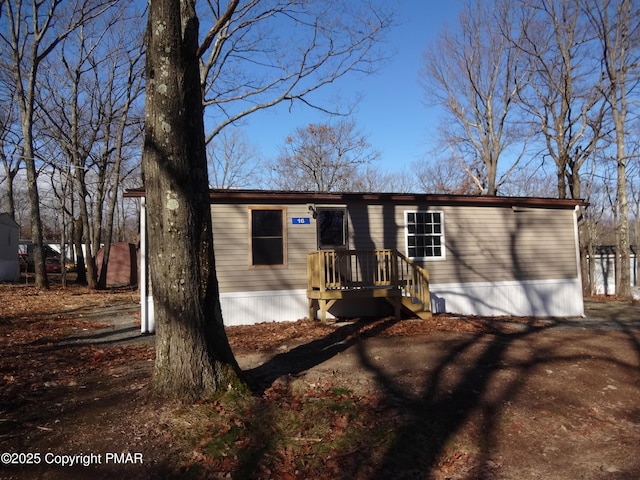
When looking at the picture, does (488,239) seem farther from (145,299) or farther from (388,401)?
(388,401)

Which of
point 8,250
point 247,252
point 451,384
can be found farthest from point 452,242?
point 8,250

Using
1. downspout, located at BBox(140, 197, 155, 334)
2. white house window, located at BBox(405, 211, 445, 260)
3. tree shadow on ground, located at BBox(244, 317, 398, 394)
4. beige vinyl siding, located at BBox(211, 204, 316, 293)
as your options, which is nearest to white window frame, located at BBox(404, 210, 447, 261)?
white house window, located at BBox(405, 211, 445, 260)

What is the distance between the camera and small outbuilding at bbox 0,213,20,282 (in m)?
25.7

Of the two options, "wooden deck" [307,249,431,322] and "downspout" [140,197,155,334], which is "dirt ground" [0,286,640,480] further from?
"wooden deck" [307,249,431,322]

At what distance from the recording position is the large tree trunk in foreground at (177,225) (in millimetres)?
4523

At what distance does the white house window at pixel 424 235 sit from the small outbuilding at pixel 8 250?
22434 millimetres

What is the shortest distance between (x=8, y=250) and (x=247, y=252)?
2256 centimetres

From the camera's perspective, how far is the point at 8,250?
26.9m

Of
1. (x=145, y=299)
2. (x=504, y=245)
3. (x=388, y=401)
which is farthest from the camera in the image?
(x=504, y=245)

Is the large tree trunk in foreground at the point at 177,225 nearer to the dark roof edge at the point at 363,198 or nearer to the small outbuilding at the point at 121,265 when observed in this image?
the dark roof edge at the point at 363,198

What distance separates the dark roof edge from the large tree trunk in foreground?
5253mm

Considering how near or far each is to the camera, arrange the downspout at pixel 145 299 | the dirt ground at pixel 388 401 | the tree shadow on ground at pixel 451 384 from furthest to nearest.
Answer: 1. the downspout at pixel 145 299
2. the tree shadow on ground at pixel 451 384
3. the dirt ground at pixel 388 401

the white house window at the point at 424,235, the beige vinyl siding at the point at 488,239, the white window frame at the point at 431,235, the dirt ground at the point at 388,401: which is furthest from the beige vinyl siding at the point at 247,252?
the white house window at the point at 424,235

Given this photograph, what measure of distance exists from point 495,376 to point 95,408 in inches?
174
